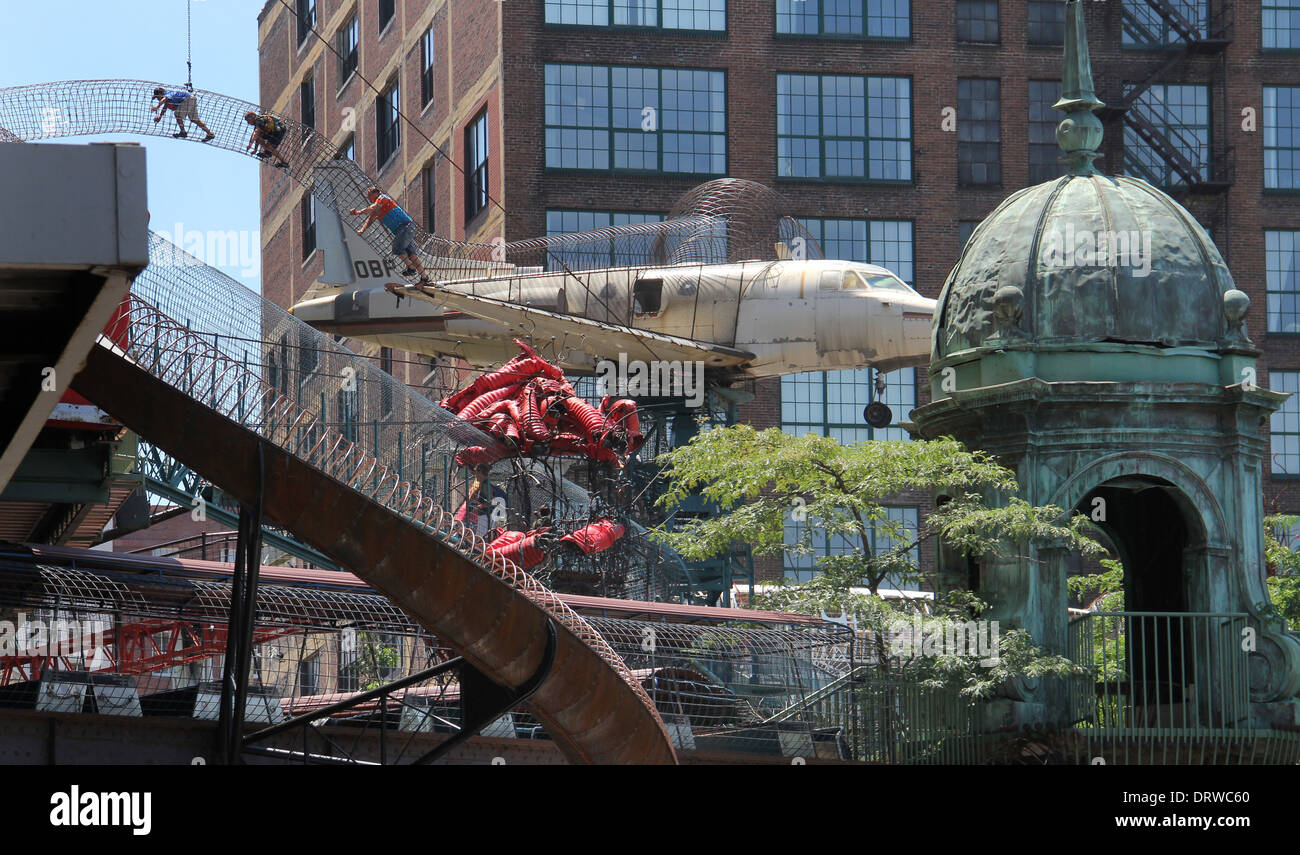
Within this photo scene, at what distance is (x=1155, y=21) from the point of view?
73.9 m

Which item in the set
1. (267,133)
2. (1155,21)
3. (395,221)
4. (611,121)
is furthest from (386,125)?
(267,133)

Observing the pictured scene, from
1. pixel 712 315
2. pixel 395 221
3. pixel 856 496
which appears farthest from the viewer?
pixel 712 315

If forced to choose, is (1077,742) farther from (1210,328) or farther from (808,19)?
(808,19)

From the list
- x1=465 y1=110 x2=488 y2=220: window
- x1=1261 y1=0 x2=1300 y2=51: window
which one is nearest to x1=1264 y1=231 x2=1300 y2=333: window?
x1=1261 y1=0 x2=1300 y2=51: window

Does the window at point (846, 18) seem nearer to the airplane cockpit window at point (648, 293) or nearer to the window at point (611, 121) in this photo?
the window at point (611, 121)

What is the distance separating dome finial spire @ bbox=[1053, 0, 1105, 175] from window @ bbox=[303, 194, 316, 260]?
208ft

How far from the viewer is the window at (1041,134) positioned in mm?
72625

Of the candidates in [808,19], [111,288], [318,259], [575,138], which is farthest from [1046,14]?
[111,288]

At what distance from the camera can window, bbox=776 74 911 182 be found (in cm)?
7094

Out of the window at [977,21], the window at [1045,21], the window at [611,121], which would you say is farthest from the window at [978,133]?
the window at [611,121]

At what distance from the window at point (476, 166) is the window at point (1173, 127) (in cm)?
2136

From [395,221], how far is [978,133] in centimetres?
3070

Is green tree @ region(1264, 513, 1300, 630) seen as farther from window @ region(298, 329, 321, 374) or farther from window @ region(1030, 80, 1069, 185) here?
window @ region(1030, 80, 1069, 185)

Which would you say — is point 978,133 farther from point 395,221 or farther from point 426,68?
A: point 395,221
